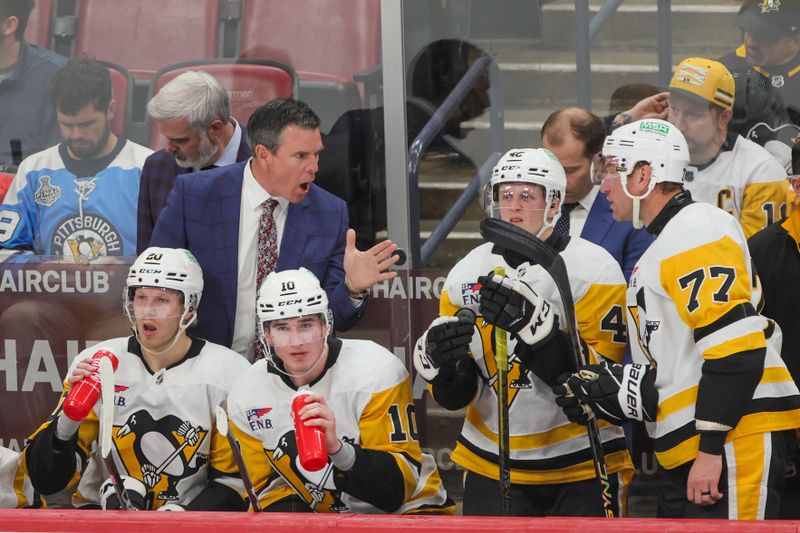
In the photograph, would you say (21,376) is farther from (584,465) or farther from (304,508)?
(584,465)

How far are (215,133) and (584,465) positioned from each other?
163 centimetres

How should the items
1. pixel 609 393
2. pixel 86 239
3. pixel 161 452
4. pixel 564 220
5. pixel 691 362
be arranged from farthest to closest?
pixel 86 239 → pixel 564 220 → pixel 161 452 → pixel 609 393 → pixel 691 362

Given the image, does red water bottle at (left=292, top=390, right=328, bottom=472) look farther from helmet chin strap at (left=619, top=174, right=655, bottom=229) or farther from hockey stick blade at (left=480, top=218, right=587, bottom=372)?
helmet chin strap at (left=619, top=174, right=655, bottom=229)

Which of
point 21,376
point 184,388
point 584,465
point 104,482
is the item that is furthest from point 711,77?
point 21,376

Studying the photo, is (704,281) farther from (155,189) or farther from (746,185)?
(155,189)

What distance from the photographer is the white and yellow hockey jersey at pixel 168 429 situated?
3.63 metres

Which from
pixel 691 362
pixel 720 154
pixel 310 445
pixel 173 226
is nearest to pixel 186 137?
pixel 173 226

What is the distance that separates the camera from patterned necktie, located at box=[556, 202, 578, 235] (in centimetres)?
383

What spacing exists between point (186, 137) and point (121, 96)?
38 centimetres

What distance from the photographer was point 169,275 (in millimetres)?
3688

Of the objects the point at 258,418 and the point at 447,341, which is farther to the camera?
the point at 258,418

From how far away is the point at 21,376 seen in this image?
434 cm

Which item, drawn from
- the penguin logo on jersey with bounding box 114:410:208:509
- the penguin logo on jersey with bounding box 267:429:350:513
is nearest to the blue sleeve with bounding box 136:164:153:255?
the penguin logo on jersey with bounding box 114:410:208:509

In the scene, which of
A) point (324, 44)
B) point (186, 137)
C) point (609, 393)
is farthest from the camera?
point (324, 44)
